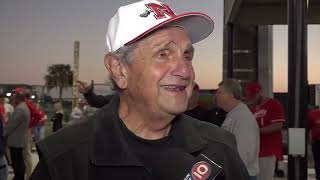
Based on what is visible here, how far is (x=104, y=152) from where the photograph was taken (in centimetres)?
138

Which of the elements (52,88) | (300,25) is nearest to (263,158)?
(300,25)

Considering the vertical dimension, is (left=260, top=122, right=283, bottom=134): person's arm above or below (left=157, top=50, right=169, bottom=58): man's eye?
below

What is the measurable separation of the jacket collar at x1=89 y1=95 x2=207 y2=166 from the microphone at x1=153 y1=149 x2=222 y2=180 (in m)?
0.06

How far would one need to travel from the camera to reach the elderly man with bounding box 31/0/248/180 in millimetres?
1363

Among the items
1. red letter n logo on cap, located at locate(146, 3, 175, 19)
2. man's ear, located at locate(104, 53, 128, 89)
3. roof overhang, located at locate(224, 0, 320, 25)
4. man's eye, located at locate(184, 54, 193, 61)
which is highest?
roof overhang, located at locate(224, 0, 320, 25)

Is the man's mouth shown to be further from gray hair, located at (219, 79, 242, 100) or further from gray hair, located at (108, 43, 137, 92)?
gray hair, located at (219, 79, 242, 100)

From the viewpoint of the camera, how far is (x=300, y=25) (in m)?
4.52

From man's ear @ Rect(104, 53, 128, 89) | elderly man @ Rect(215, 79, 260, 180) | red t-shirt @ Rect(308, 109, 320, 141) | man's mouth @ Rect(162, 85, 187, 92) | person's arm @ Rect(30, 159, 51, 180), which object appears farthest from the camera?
red t-shirt @ Rect(308, 109, 320, 141)

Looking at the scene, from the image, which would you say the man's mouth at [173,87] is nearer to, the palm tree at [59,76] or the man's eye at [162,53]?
the man's eye at [162,53]

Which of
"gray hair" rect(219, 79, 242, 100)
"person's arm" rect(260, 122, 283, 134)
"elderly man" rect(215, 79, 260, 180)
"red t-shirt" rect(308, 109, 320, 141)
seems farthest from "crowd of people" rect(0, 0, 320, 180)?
"red t-shirt" rect(308, 109, 320, 141)

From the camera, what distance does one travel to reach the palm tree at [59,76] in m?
9.84

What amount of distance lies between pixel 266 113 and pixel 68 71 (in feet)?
18.4

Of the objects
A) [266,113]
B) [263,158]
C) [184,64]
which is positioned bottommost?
[263,158]

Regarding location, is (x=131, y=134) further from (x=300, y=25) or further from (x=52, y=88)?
(x=52, y=88)
